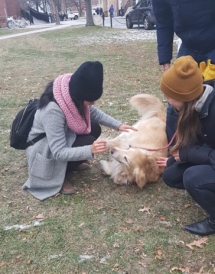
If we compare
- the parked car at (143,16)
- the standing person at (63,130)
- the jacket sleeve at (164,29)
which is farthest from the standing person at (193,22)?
the parked car at (143,16)

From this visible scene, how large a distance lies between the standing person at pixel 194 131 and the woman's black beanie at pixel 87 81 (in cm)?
64

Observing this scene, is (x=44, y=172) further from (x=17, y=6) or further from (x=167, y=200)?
(x=17, y=6)

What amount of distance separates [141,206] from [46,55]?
991cm

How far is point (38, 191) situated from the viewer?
130 inches

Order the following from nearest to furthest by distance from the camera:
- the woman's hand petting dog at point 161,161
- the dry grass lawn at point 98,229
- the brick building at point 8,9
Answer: the dry grass lawn at point 98,229 < the woman's hand petting dog at point 161,161 < the brick building at point 8,9

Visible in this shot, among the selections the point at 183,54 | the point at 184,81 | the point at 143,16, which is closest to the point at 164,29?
the point at 183,54

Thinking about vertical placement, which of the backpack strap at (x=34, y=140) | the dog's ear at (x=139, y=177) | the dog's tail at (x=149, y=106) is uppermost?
the backpack strap at (x=34, y=140)

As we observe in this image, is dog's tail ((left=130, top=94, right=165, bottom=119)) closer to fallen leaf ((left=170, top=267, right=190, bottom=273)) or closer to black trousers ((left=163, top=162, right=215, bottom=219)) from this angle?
black trousers ((left=163, top=162, right=215, bottom=219))

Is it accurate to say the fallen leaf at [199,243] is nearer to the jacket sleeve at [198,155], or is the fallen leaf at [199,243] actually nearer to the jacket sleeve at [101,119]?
the jacket sleeve at [198,155]

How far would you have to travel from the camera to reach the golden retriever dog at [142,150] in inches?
130

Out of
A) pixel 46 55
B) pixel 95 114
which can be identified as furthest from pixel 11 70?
pixel 95 114

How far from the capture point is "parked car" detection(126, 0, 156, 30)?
59.2ft

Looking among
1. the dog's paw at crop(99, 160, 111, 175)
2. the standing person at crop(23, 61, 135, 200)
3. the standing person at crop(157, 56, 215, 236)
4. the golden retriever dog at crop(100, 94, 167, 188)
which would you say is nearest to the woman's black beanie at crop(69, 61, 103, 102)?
the standing person at crop(23, 61, 135, 200)

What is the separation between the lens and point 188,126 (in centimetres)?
247
